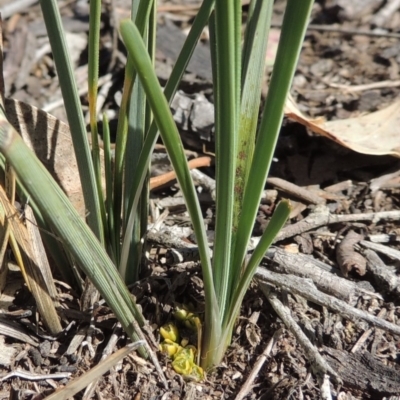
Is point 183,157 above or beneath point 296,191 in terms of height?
above

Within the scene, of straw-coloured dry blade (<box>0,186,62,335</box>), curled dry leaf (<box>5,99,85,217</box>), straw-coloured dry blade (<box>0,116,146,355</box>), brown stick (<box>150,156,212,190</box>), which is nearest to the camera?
straw-coloured dry blade (<box>0,116,146,355</box>)

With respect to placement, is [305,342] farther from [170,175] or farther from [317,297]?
[170,175]

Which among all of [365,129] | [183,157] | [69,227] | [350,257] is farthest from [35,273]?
[365,129]

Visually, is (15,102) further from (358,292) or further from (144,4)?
(358,292)

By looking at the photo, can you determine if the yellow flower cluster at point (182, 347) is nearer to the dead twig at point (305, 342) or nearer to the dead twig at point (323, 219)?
the dead twig at point (305, 342)

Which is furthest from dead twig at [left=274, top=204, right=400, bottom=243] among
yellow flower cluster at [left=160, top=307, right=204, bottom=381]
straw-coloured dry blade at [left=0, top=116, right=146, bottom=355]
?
straw-coloured dry blade at [left=0, top=116, right=146, bottom=355]

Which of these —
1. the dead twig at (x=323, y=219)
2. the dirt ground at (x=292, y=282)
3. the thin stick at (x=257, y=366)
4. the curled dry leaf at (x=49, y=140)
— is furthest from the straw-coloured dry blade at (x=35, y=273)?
the dead twig at (x=323, y=219)

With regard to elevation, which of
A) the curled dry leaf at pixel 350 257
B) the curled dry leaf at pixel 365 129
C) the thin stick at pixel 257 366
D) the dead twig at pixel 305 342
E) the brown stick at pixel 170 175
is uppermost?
the curled dry leaf at pixel 365 129

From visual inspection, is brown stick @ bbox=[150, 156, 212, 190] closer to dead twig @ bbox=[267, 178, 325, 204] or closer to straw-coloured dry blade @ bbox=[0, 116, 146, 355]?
dead twig @ bbox=[267, 178, 325, 204]
